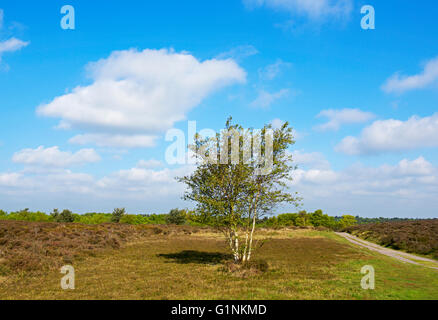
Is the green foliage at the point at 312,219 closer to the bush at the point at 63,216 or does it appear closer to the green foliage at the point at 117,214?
the green foliage at the point at 117,214

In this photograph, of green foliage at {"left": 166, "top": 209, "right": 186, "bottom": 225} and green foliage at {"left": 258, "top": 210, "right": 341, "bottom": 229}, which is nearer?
green foliage at {"left": 166, "top": 209, "right": 186, "bottom": 225}

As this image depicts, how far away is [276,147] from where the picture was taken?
23109 mm

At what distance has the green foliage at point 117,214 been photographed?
108 meters

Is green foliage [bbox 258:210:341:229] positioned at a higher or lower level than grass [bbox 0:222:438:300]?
lower

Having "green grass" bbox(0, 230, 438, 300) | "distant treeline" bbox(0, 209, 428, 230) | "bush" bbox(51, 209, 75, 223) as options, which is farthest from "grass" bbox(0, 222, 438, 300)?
"bush" bbox(51, 209, 75, 223)

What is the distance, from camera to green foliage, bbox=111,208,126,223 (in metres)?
108

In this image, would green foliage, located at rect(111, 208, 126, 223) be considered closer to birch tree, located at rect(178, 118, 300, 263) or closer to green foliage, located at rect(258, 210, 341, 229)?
green foliage, located at rect(258, 210, 341, 229)

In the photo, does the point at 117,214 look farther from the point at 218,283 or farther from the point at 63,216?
the point at 218,283

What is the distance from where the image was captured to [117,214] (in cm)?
10912

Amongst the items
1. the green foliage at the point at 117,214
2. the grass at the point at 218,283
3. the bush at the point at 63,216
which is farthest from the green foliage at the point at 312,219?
the grass at the point at 218,283

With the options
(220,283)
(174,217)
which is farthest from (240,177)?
(174,217)

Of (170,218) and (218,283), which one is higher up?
(218,283)
